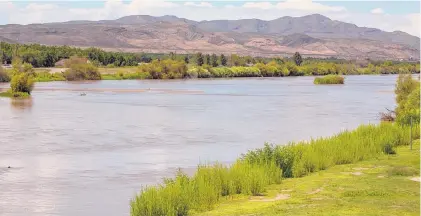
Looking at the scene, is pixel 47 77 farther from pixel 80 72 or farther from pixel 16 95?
pixel 16 95

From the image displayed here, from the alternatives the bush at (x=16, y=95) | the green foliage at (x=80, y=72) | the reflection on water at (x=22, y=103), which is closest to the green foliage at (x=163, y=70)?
the green foliage at (x=80, y=72)

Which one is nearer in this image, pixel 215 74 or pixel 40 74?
pixel 40 74

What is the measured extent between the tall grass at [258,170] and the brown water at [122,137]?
1.66 metres

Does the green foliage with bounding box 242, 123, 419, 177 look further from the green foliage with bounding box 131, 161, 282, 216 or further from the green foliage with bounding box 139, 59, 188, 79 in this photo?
the green foliage with bounding box 139, 59, 188, 79

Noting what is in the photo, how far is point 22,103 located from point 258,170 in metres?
30.4

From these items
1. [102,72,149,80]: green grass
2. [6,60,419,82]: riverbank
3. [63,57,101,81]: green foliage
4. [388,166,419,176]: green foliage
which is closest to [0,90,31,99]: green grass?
[6,60,419,82]: riverbank

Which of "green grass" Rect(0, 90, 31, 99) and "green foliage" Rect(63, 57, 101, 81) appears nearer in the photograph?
"green grass" Rect(0, 90, 31, 99)

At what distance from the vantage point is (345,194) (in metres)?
13.2

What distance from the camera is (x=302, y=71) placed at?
113188 mm

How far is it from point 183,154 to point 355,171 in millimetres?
6412

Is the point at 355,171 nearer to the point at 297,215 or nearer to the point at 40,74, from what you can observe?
the point at 297,215

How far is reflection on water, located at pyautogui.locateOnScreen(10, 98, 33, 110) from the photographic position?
39.2 m

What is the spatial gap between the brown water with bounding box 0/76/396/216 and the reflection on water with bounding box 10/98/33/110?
0.06 meters

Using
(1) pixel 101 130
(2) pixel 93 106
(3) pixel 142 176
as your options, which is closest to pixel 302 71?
(2) pixel 93 106
